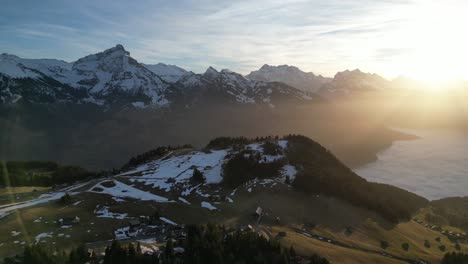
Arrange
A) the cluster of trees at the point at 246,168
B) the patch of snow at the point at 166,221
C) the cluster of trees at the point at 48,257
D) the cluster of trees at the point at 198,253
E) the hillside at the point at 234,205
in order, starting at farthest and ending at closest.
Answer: the cluster of trees at the point at 246,168 < the patch of snow at the point at 166,221 < the hillside at the point at 234,205 < the cluster of trees at the point at 198,253 < the cluster of trees at the point at 48,257

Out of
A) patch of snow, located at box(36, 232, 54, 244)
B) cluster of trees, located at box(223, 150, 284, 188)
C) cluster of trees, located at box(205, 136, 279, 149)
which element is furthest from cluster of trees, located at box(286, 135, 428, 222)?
patch of snow, located at box(36, 232, 54, 244)

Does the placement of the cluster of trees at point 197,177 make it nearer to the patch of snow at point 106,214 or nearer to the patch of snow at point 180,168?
the patch of snow at point 180,168

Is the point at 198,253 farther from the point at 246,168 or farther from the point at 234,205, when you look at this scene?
the point at 246,168

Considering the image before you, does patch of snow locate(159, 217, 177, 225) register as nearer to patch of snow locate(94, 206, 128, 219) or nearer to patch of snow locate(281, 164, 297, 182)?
patch of snow locate(94, 206, 128, 219)

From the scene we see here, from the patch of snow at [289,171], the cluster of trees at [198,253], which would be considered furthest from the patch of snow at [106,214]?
the patch of snow at [289,171]

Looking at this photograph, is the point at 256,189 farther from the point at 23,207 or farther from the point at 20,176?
the point at 20,176

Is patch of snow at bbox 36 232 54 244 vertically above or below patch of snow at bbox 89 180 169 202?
below
